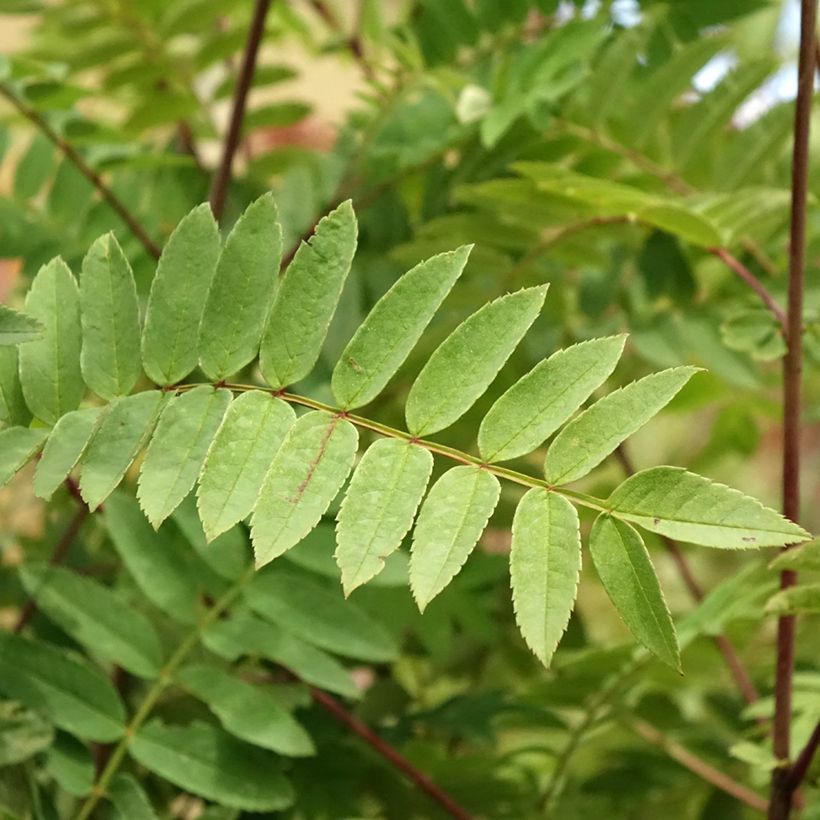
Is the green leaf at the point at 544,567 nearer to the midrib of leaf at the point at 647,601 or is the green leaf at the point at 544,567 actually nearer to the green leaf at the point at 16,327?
the midrib of leaf at the point at 647,601

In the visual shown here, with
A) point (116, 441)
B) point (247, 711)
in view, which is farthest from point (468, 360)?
point (247, 711)

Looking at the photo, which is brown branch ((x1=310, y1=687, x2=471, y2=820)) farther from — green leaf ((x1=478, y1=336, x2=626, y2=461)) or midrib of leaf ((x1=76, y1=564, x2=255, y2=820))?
green leaf ((x1=478, y1=336, x2=626, y2=461))

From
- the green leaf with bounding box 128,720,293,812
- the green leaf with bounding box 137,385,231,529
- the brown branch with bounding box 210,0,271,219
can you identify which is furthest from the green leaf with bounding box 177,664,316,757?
the brown branch with bounding box 210,0,271,219

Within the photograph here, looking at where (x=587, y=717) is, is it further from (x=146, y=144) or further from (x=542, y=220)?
(x=146, y=144)

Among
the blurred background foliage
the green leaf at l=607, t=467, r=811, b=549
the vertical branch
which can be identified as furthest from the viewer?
the blurred background foliage

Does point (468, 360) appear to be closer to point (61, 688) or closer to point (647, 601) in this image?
point (647, 601)
